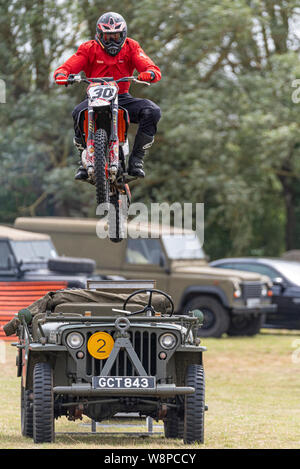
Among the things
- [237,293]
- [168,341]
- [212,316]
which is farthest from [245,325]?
[168,341]

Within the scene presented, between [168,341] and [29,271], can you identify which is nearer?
[168,341]

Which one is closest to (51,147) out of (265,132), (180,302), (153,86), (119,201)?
(153,86)

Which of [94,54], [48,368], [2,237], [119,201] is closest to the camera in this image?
[48,368]

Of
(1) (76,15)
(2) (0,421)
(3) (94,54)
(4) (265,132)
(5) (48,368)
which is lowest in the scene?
(2) (0,421)

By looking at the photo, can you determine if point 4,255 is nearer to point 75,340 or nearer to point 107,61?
point 107,61

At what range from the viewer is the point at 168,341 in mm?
8945

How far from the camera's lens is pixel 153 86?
90.2ft

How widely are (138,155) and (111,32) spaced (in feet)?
4.48

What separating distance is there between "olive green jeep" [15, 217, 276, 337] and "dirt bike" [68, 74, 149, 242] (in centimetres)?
1188

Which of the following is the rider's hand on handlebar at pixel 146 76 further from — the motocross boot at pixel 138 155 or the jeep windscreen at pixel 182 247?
the jeep windscreen at pixel 182 247

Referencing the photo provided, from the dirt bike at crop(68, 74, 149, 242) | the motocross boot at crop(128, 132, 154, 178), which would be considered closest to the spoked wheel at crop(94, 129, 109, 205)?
the dirt bike at crop(68, 74, 149, 242)

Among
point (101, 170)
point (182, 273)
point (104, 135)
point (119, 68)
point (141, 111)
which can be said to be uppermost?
point (119, 68)
